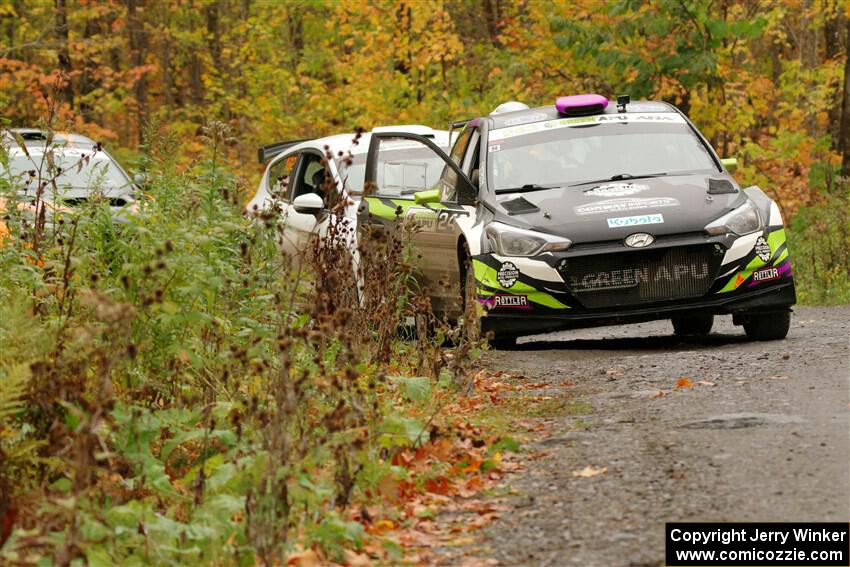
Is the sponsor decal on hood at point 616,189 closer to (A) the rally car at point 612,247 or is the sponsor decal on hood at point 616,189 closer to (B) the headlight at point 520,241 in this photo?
(A) the rally car at point 612,247

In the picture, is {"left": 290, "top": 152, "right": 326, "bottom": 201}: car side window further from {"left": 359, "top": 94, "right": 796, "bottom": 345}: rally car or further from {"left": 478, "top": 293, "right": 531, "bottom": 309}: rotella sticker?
{"left": 478, "top": 293, "right": 531, "bottom": 309}: rotella sticker

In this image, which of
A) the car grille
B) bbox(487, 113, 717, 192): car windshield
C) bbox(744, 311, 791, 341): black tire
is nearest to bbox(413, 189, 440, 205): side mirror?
bbox(487, 113, 717, 192): car windshield

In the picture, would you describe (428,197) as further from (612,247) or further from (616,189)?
(612,247)

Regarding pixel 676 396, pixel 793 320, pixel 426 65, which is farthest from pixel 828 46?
pixel 676 396

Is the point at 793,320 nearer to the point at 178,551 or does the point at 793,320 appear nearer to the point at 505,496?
the point at 505,496

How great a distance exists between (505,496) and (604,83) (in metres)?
18.2

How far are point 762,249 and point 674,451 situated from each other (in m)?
4.23

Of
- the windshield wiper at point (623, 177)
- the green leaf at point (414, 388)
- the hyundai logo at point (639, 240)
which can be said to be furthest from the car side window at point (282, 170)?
the green leaf at point (414, 388)

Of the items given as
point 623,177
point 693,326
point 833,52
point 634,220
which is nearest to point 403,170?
point 693,326

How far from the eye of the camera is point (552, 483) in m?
6.18

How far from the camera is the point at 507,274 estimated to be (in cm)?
1036

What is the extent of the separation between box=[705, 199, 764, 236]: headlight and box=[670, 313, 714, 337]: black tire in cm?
185

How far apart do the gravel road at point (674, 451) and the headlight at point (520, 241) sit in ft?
2.57

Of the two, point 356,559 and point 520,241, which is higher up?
point 520,241
